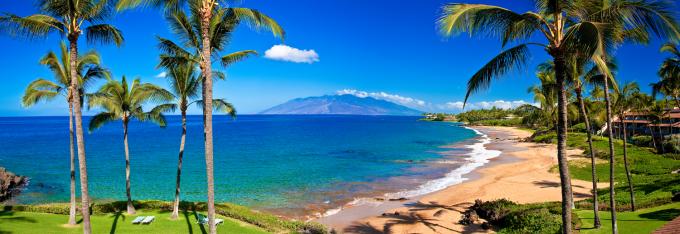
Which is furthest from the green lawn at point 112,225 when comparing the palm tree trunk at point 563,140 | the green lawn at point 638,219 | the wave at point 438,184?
the green lawn at point 638,219

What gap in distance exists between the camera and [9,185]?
102ft

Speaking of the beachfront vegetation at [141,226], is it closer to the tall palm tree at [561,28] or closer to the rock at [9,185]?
the tall palm tree at [561,28]

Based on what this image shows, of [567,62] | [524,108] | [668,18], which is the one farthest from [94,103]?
[524,108]

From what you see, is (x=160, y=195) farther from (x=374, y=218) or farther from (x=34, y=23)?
(x=34, y=23)

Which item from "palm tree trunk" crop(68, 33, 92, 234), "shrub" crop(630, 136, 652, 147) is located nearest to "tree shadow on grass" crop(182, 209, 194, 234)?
"palm tree trunk" crop(68, 33, 92, 234)

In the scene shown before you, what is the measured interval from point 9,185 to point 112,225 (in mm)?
25293

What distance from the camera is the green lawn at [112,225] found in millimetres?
13625

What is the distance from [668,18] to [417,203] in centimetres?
2048

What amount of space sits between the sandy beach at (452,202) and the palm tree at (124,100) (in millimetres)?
11273

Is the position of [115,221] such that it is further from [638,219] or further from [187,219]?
[638,219]

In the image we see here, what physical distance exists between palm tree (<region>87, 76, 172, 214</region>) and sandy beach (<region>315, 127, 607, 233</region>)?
11273mm

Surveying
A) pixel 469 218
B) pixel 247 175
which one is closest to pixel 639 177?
pixel 469 218

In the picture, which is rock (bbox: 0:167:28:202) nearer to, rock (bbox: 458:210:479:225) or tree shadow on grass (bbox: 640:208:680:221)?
rock (bbox: 458:210:479:225)

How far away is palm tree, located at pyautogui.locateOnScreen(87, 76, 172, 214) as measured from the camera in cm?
1585
